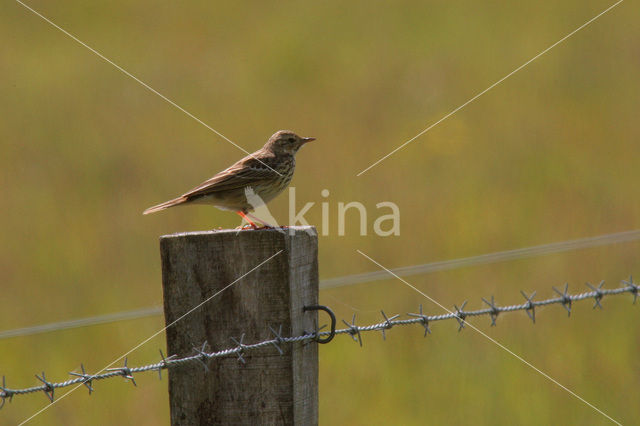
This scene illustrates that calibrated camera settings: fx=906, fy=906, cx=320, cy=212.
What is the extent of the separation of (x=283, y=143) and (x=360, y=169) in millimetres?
5650

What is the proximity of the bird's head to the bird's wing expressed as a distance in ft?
1.18

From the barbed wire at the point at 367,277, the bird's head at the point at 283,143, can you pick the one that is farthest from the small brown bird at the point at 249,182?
the barbed wire at the point at 367,277

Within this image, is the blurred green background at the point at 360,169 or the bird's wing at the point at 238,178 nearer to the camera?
the bird's wing at the point at 238,178

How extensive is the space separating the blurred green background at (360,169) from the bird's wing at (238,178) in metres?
2.72

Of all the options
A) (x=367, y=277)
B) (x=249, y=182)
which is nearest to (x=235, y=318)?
(x=249, y=182)

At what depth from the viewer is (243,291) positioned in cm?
386

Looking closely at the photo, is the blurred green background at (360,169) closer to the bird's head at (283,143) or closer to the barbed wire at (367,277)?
the barbed wire at (367,277)

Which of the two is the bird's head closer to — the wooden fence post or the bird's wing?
the bird's wing

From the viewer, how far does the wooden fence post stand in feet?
12.6

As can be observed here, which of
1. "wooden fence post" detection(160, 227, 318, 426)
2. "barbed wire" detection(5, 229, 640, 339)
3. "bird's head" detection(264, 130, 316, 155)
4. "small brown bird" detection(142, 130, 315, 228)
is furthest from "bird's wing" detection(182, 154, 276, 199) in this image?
"wooden fence post" detection(160, 227, 318, 426)

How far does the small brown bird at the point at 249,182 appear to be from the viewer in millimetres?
6637

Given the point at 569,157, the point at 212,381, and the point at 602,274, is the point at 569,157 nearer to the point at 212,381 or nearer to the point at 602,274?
the point at 602,274

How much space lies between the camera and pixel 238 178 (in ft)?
22.5

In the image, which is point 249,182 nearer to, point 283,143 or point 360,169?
point 283,143
